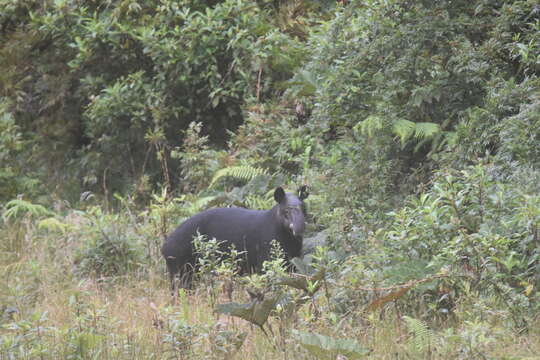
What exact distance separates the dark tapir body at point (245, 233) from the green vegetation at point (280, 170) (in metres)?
0.26

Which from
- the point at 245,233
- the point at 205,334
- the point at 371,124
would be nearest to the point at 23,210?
the point at 245,233

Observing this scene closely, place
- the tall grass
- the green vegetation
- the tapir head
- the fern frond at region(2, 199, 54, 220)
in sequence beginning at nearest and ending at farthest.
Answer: the tall grass < the green vegetation < the tapir head < the fern frond at region(2, 199, 54, 220)

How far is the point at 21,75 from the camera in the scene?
13.5m

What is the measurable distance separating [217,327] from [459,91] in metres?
4.40

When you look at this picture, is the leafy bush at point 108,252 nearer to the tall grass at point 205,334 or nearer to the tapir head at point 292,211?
the tall grass at point 205,334

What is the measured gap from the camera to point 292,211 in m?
7.66

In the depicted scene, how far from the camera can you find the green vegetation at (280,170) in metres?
5.31

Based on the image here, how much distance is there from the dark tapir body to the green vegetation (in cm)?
26

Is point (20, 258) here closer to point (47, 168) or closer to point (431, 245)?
point (47, 168)

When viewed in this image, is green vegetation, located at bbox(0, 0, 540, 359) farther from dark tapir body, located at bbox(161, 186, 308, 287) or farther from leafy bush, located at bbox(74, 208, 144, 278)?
dark tapir body, located at bbox(161, 186, 308, 287)

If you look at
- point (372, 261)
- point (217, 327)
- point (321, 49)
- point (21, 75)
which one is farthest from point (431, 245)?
point (21, 75)

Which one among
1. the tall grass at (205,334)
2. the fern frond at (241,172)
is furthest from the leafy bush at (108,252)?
the fern frond at (241,172)

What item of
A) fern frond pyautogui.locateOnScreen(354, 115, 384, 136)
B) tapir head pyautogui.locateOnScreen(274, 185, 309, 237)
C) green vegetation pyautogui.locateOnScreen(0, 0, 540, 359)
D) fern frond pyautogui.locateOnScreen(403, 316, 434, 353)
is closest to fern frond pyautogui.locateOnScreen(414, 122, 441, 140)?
green vegetation pyautogui.locateOnScreen(0, 0, 540, 359)

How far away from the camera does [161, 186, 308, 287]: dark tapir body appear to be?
7.78m
